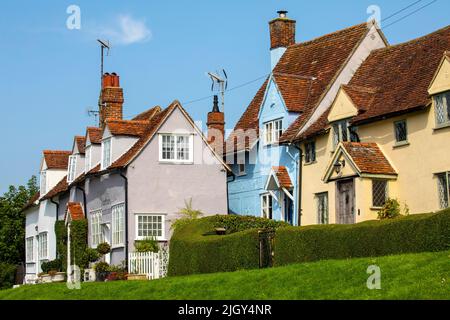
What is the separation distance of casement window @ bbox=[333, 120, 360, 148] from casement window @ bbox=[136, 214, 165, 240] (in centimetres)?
1029

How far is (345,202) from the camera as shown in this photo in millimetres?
40188

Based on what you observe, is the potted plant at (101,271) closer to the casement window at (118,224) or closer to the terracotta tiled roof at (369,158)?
the casement window at (118,224)

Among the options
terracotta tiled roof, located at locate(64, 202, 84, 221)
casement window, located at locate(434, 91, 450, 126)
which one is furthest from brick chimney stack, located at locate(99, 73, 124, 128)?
casement window, located at locate(434, 91, 450, 126)

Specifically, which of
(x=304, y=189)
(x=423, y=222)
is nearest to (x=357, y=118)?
(x=304, y=189)

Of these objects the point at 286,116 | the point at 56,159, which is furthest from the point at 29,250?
the point at 286,116

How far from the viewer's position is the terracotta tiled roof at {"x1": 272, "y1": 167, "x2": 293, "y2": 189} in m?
45.4

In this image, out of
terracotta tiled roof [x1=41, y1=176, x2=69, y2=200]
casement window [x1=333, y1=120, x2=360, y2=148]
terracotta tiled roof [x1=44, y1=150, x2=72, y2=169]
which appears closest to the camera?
casement window [x1=333, y1=120, x2=360, y2=148]

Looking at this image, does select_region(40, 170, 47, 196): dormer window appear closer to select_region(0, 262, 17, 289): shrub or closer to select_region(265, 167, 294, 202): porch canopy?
select_region(0, 262, 17, 289): shrub

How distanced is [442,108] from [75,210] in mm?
24346

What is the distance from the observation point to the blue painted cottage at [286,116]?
1786 inches

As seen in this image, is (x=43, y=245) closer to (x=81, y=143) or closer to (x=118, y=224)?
(x=81, y=143)

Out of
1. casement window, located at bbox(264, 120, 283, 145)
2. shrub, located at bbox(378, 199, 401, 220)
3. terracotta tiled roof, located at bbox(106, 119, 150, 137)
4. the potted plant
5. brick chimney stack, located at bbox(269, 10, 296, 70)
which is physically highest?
brick chimney stack, located at bbox(269, 10, 296, 70)

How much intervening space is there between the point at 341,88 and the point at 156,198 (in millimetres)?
11461

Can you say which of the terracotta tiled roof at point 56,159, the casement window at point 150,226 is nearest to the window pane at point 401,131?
the casement window at point 150,226
